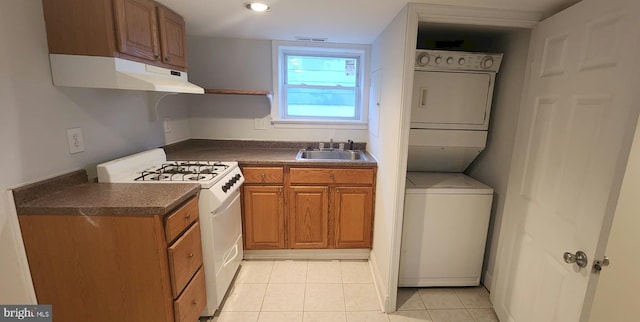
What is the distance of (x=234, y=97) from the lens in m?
2.70

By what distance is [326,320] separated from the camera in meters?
1.77

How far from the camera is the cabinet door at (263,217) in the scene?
2.28 m

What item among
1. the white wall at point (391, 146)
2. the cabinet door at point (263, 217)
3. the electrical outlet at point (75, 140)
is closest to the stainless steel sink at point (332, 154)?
the white wall at point (391, 146)

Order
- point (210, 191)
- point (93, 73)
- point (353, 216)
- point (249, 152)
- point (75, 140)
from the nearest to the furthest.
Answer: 1. point (93, 73)
2. point (75, 140)
3. point (210, 191)
4. point (353, 216)
5. point (249, 152)

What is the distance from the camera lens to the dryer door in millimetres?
1898

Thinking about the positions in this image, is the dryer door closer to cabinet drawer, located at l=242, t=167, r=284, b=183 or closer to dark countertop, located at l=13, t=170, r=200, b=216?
cabinet drawer, located at l=242, t=167, r=284, b=183

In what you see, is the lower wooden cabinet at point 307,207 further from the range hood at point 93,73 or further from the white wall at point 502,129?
the range hood at point 93,73

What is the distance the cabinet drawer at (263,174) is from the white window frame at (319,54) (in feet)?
2.27

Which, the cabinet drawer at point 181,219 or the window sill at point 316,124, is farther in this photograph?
the window sill at point 316,124

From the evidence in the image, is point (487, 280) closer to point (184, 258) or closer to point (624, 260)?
point (624, 260)

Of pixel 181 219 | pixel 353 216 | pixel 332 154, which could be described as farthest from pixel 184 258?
pixel 332 154

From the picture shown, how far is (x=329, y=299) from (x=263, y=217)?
0.85m

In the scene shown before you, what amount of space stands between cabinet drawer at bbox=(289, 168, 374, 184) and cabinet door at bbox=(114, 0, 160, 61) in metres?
1.27

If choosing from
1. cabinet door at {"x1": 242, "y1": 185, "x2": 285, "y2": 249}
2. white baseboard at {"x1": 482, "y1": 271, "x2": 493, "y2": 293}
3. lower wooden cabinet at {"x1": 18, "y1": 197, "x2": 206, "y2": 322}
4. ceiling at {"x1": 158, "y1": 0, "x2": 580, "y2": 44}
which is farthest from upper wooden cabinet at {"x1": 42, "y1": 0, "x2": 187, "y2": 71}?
white baseboard at {"x1": 482, "y1": 271, "x2": 493, "y2": 293}
